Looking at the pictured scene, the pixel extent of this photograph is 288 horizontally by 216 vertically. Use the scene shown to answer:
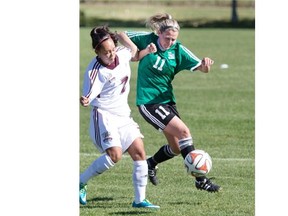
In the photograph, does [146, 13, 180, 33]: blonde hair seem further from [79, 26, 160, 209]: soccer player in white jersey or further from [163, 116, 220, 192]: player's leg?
[163, 116, 220, 192]: player's leg

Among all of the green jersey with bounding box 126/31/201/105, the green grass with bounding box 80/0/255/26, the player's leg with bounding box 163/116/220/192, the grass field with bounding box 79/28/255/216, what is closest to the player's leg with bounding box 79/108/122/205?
the grass field with bounding box 79/28/255/216

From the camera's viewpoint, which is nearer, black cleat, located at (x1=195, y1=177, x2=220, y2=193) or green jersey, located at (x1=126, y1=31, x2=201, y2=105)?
black cleat, located at (x1=195, y1=177, x2=220, y2=193)

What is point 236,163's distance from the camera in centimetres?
1195

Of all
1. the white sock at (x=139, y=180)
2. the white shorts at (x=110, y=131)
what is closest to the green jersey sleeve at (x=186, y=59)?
the white shorts at (x=110, y=131)

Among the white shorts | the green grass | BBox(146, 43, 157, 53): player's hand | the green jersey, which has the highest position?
the green grass

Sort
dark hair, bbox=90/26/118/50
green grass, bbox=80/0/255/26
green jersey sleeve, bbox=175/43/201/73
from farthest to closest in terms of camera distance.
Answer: green grass, bbox=80/0/255/26, green jersey sleeve, bbox=175/43/201/73, dark hair, bbox=90/26/118/50

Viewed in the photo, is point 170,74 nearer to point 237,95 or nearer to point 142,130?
point 142,130

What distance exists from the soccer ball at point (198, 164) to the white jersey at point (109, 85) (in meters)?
0.85

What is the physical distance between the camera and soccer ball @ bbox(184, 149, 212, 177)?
967cm

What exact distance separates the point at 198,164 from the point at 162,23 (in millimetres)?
1494

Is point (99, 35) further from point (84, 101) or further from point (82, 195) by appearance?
point (82, 195)
